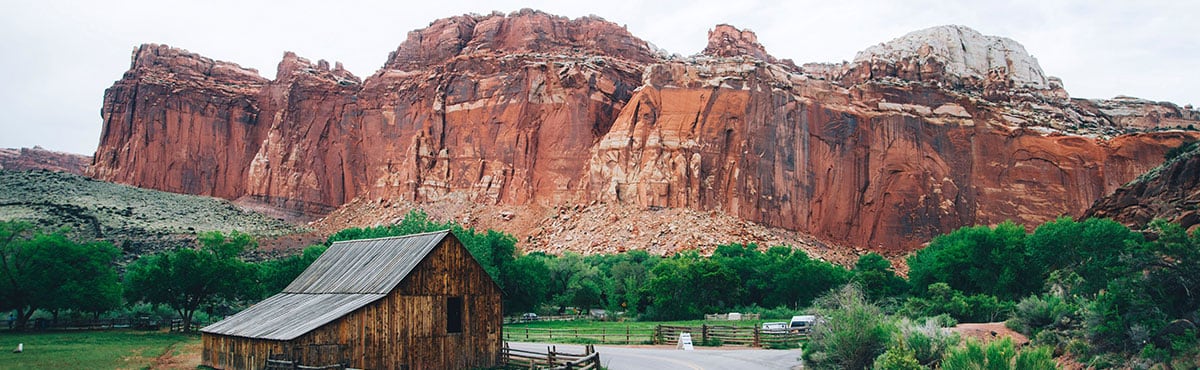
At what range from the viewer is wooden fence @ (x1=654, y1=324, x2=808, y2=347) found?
1377 inches

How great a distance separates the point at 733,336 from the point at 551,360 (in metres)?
13.4

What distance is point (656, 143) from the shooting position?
86.7 metres

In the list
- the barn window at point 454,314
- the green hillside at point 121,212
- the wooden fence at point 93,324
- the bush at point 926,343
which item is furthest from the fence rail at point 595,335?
the green hillside at point 121,212

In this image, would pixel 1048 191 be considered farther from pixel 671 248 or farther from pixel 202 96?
pixel 202 96

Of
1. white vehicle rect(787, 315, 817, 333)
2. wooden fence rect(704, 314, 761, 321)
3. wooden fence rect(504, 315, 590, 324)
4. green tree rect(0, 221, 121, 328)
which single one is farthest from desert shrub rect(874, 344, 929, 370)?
green tree rect(0, 221, 121, 328)

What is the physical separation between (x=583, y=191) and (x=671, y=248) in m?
17.1

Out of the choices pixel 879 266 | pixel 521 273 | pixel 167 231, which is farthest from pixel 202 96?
pixel 879 266

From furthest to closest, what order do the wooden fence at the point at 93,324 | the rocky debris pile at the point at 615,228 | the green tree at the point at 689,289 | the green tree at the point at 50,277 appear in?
1. the rocky debris pile at the point at 615,228
2. the green tree at the point at 689,289
3. the wooden fence at the point at 93,324
4. the green tree at the point at 50,277

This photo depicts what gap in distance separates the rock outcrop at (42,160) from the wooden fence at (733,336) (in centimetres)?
17248

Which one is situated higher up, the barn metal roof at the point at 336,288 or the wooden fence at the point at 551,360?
the barn metal roof at the point at 336,288

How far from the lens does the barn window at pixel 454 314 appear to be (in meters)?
26.3

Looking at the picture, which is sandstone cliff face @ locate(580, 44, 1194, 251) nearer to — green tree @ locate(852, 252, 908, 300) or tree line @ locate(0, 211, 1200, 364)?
tree line @ locate(0, 211, 1200, 364)

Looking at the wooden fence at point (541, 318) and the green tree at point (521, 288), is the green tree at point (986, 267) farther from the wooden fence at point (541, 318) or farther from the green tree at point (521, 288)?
the green tree at point (521, 288)

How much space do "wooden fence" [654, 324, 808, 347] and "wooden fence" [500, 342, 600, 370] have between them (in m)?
9.74
